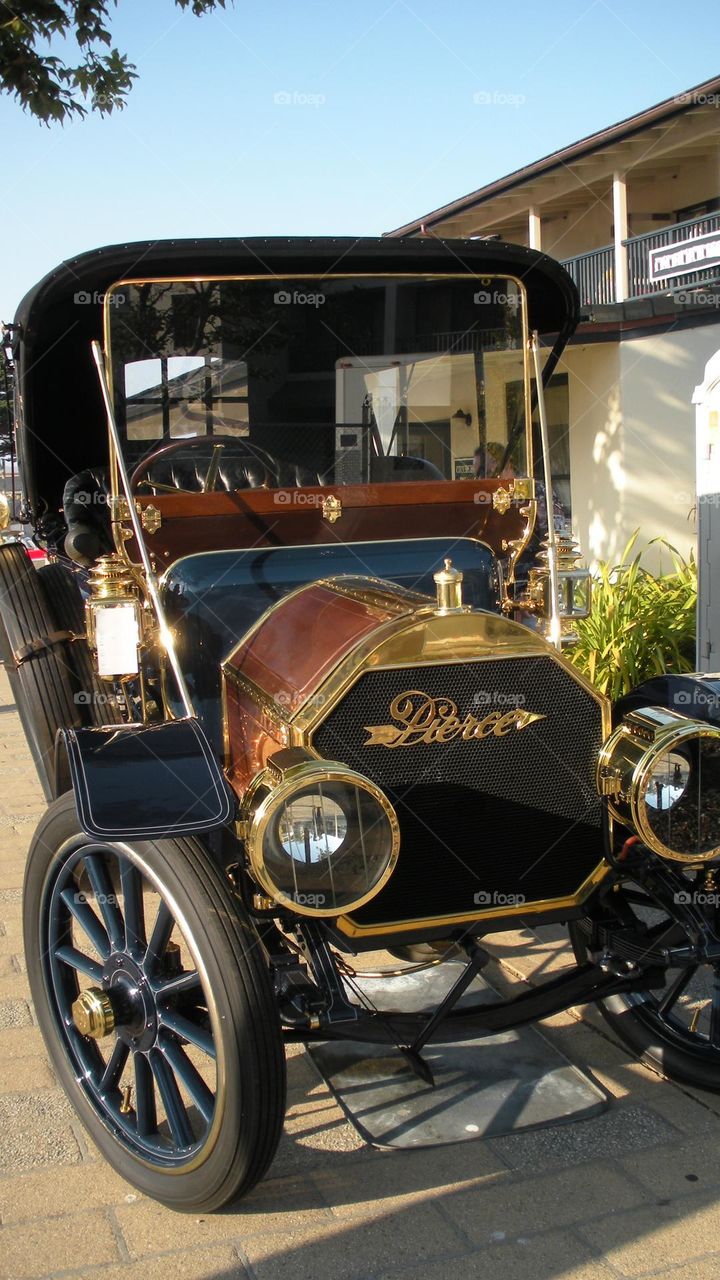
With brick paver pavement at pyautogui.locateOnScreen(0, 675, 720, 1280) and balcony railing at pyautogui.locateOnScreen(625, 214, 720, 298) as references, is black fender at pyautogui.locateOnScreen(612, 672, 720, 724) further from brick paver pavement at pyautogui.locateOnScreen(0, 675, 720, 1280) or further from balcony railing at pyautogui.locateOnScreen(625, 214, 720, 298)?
balcony railing at pyautogui.locateOnScreen(625, 214, 720, 298)

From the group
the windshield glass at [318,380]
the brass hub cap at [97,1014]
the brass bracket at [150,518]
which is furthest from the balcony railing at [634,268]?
the brass hub cap at [97,1014]

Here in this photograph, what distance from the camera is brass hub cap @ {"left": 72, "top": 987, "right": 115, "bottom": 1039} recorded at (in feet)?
7.96

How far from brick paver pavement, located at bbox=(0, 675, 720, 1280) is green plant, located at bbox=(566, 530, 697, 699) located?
4.14 metres

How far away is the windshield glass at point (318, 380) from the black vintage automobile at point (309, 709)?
0.01 metres

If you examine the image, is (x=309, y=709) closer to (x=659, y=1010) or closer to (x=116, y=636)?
(x=116, y=636)

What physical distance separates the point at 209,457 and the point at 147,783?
1621 mm

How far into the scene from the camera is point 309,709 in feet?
7.92

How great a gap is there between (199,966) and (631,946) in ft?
3.24

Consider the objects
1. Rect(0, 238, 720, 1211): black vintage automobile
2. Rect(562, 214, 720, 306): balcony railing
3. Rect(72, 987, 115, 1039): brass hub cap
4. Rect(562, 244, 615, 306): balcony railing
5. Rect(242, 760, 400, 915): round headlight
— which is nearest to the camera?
Rect(242, 760, 400, 915): round headlight

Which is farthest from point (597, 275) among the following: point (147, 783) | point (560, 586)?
point (147, 783)

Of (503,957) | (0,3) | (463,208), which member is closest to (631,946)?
(503,957)

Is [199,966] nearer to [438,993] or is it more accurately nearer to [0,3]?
[438,993]

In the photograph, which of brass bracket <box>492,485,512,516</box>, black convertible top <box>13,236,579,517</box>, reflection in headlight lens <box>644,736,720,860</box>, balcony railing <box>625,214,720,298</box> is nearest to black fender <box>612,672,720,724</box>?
reflection in headlight lens <box>644,736,720,860</box>

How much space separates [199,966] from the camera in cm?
224
